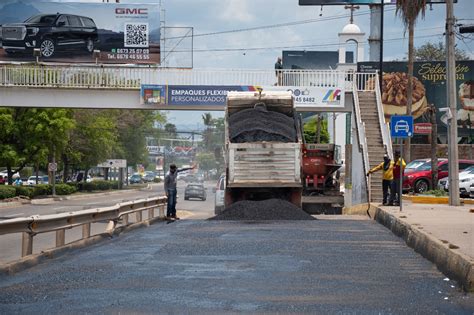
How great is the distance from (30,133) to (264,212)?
98.9 ft

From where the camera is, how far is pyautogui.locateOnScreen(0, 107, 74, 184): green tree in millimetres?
49281

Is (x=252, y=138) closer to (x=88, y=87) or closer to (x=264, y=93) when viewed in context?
(x=264, y=93)

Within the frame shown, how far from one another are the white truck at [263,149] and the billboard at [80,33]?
22722 mm

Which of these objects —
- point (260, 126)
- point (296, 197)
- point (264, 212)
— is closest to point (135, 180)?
point (260, 126)

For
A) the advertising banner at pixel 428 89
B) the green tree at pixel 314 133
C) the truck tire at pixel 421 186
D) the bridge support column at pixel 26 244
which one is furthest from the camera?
the advertising banner at pixel 428 89

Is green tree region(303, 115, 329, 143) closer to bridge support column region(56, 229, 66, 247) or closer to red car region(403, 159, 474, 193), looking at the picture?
red car region(403, 159, 474, 193)

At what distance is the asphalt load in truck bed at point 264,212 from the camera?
23.1 metres

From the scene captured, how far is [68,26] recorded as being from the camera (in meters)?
49.3

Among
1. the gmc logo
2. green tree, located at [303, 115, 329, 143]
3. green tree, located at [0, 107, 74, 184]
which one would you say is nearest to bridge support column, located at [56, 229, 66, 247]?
green tree, located at [303, 115, 329, 143]

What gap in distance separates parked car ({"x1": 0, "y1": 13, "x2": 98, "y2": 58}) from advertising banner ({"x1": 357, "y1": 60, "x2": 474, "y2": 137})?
17.9 m

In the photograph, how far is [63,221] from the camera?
51.9 feet

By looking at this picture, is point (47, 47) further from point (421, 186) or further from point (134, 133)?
point (134, 133)

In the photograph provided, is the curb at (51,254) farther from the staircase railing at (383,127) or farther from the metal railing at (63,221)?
the staircase railing at (383,127)

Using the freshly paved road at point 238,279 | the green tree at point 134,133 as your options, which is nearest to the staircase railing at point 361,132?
the freshly paved road at point 238,279
